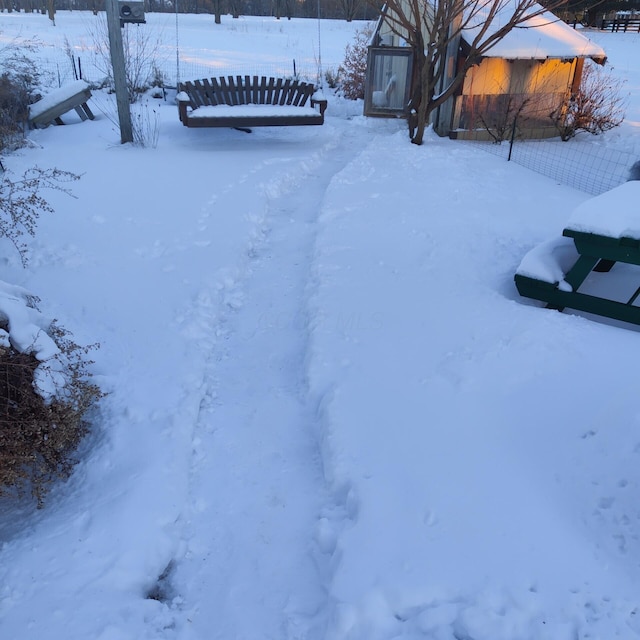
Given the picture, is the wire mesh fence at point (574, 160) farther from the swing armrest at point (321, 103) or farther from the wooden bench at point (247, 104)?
the wooden bench at point (247, 104)

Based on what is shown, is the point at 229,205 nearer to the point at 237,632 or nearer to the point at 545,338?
the point at 545,338

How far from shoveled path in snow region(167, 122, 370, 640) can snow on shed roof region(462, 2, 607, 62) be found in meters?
7.22

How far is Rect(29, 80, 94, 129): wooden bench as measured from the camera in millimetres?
9039

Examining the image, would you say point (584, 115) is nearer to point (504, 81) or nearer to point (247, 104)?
point (504, 81)

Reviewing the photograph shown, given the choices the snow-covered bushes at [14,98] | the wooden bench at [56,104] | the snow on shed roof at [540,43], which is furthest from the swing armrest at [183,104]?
the snow on shed roof at [540,43]

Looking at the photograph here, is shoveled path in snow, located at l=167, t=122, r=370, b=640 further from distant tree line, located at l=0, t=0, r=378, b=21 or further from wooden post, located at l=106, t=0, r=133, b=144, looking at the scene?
distant tree line, located at l=0, t=0, r=378, b=21

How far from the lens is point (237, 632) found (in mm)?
2326

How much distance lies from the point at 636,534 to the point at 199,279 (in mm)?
3743

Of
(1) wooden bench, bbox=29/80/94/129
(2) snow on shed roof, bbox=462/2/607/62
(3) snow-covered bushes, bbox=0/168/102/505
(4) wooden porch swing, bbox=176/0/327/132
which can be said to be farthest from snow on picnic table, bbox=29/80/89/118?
(3) snow-covered bushes, bbox=0/168/102/505

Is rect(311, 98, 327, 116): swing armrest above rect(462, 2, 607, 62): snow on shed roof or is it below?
below

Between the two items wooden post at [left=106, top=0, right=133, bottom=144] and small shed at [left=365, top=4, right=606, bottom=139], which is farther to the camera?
small shed at [left=365, top=4, right=606, bottom=139]

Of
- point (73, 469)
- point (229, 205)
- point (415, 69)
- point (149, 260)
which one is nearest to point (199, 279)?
point (149, 260)

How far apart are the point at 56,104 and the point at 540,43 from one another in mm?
8617

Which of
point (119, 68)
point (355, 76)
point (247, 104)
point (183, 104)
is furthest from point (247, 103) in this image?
point (355, 76)
